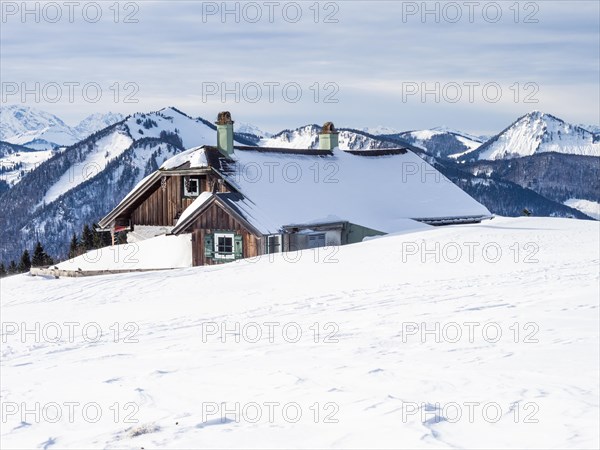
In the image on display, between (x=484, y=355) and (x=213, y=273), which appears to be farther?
(x=213, y=273)

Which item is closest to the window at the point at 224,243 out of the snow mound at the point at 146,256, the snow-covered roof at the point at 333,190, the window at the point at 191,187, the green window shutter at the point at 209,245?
the green window shutter at the point at 209,245

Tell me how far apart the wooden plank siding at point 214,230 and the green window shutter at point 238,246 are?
0.32 ft

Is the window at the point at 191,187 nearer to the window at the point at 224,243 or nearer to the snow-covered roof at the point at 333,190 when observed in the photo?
the snow-covered roof at the point at 333,190

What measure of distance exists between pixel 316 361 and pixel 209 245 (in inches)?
828

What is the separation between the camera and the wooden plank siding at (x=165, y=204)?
34312 mm

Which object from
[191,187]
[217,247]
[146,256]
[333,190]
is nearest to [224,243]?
[217,247]

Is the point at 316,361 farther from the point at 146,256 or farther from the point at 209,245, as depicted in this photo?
the point at 146,256

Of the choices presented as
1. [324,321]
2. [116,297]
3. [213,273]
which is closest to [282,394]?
Result: [324,321]

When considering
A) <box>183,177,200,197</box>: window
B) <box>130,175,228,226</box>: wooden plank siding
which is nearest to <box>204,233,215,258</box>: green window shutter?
<box>130,175,228,226</box>: wooden plank siding

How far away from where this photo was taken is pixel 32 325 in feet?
52.3

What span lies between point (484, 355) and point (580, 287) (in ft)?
21.3

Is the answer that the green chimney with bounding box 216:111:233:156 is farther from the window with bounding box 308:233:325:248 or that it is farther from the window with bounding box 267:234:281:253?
the window with bounding box 308:233:325:248

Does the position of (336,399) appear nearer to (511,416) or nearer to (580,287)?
(511,416)

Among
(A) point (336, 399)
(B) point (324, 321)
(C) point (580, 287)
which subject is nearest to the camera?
(A) point (336, 399)
